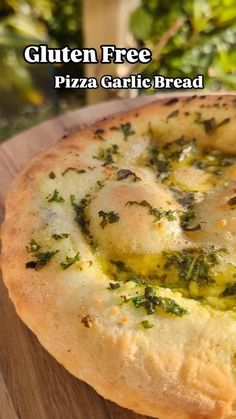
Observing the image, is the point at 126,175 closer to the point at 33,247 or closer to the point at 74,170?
the point at 74,170

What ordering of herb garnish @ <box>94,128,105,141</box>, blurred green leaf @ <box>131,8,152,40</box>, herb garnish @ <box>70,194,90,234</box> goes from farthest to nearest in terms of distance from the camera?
blurred green leaf @ <box>131,8,152,40</box>, herb garnish @ <box>94,128,105,141</box>, herb garnish @ <box>70,194,90,234</box>

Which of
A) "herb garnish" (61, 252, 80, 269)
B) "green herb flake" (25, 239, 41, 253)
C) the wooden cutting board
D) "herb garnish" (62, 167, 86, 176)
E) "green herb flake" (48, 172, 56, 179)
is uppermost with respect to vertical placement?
"herb garnish" (62, 167, 86, 176)

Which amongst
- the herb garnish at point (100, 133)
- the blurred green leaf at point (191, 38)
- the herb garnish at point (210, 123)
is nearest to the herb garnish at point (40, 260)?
the herb garnish at point (100, 133)

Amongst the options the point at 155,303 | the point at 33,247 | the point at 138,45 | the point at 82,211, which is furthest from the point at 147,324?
the point at 138,45

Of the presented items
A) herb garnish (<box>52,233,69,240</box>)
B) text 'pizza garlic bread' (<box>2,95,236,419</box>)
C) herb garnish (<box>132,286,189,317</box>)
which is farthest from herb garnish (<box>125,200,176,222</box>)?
herb garnish (<box>132,286,189,317</box>)

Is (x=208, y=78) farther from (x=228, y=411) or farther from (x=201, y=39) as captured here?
(x=228, y=411)

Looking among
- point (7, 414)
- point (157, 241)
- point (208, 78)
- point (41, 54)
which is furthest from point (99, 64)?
point (7, 414)

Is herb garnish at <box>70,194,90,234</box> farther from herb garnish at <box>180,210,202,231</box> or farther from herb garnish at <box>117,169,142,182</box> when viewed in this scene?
herb garnish at <box>180,210,202,231</box>

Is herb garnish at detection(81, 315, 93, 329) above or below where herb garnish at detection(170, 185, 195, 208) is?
below

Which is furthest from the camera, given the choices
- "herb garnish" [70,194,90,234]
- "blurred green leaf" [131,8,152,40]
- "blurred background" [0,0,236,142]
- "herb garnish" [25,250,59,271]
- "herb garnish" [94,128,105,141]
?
"blurred green leaf" [131,8,152,40]
